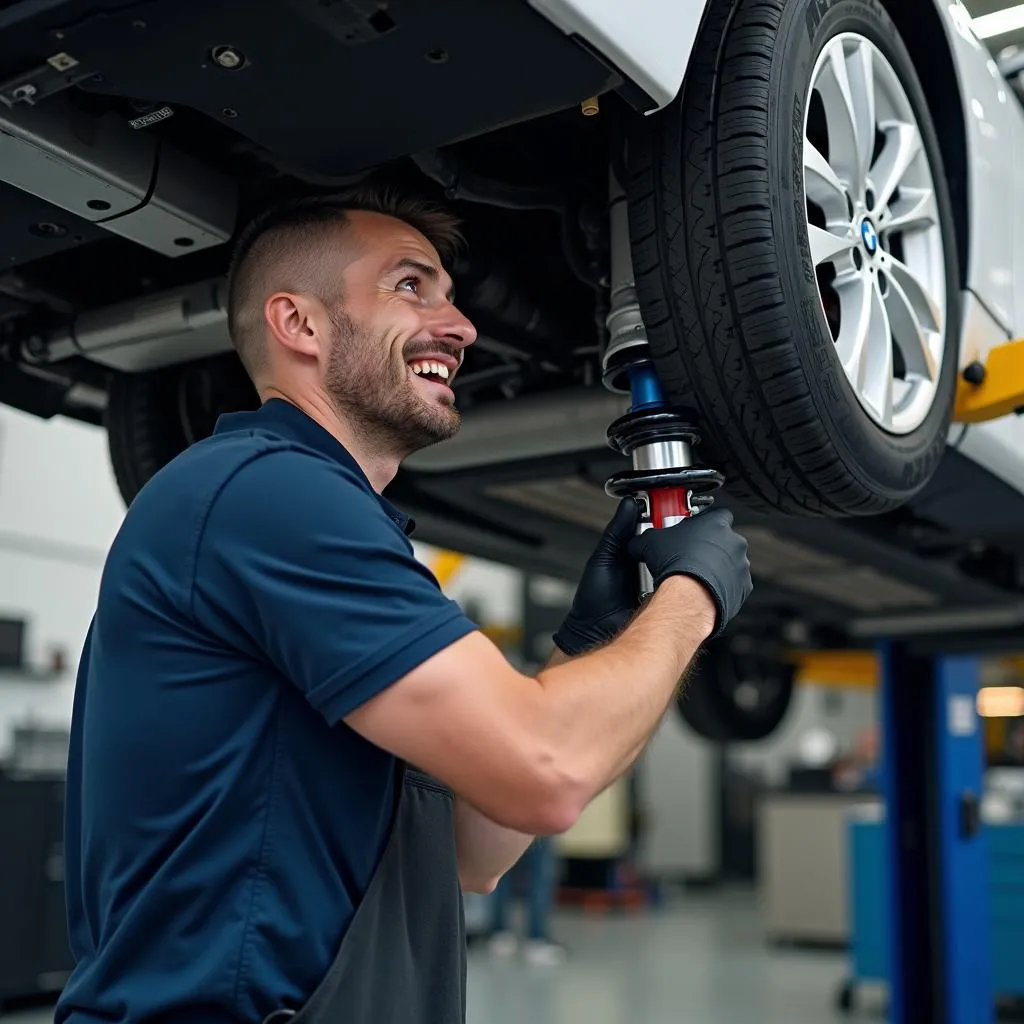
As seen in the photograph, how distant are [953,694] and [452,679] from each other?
3865 mm

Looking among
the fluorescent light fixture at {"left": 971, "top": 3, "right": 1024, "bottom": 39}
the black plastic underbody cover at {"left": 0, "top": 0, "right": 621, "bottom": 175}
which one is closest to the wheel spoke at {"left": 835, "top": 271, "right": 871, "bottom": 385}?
the black plastic underbody cover at {"left": 0, "top": 0, "right": 621, "bottom": 175}

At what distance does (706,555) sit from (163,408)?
1.20 metres

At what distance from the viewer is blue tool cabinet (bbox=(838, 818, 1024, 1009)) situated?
18.5 ft

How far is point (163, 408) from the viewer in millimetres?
2107

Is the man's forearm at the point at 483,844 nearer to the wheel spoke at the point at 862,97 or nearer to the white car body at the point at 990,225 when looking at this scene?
the wheel spoke at the point at 862,97

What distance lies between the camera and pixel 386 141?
1.28 meters

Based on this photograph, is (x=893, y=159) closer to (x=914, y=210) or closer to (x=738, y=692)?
(x=914, y=210)

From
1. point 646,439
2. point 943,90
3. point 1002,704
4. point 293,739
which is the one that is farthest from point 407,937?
point 1002,704

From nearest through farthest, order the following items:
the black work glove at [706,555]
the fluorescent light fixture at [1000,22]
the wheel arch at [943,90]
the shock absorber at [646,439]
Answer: the black work glove at [706,555], the shock absorber at [646,439], the wheel arch at [943,90], the fluorescent light fixture at [1000,22]

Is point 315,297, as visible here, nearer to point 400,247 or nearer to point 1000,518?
point 400,247

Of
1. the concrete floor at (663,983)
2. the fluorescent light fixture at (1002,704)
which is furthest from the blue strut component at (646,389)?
the fluorescent light fixture at (1002,704)

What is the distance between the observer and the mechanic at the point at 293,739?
101 centimetres

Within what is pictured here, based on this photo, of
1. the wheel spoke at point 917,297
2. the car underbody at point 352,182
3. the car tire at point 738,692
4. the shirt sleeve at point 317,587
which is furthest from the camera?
the car tire at point 738,692

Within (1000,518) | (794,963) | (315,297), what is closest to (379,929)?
(315,297)
